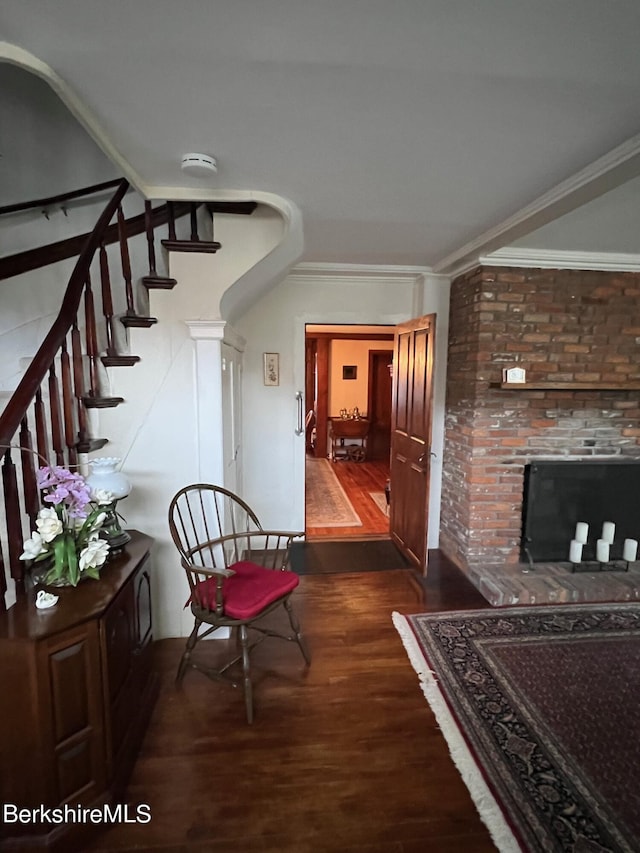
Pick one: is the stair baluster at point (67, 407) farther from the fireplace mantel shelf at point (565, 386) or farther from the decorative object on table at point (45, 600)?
the fireplace mantel shelf at point (565, 386)

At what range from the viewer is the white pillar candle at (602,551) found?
10.6 feet

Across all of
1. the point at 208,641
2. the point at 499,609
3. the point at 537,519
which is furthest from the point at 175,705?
the point at 537,519

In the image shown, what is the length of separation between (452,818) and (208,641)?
1529mm

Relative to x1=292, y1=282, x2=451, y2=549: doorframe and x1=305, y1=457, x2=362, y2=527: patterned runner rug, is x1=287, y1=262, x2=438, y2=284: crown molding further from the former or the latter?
x1=305, y1=457, x2=362, y2=527: patterned runner rug

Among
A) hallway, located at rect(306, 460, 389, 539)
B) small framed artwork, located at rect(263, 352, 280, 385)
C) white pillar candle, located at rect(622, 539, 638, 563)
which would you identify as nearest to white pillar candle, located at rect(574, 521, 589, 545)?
white pillar candle, located at rect(622, 539, 638, 563)

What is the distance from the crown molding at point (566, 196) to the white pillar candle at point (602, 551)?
2.37 metres

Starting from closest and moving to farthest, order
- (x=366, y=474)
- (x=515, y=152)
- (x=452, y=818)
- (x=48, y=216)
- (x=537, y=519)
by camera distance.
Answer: (x=452, y=818), (x=515, y=152), (x=48, y=216), (x=537, y=519), (x=366, y=474)

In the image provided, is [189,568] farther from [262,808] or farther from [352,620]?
[352,620]

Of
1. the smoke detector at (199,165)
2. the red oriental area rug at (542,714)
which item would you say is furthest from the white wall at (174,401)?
the red oriental area rug at (542,714)

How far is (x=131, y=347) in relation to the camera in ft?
7.43

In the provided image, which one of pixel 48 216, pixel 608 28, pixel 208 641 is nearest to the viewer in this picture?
pixel 608 28

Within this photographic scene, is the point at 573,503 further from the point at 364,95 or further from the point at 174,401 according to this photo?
the point at 364,95

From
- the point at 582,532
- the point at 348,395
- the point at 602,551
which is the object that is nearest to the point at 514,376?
the point at 582,532

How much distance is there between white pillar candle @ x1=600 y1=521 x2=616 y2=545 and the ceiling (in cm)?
224
